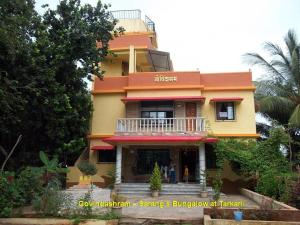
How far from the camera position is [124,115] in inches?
717

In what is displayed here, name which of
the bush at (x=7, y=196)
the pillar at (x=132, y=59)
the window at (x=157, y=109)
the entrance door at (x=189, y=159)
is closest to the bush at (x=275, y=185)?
the entrance door at (x=189, y=159)

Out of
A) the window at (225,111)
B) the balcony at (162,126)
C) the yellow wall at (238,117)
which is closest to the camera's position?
the balcony at (162,126)

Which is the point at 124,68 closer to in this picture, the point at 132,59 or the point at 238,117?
the point at 132,59

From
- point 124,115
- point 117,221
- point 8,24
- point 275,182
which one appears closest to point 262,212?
point 117,221

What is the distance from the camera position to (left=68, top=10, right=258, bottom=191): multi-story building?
16781 mm

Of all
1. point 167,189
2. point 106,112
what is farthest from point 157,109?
point 167,189

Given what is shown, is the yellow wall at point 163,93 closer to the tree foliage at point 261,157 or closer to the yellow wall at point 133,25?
the tree foliage at point 261,157

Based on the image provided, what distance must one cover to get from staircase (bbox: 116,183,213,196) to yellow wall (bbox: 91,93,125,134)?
12.2 feet

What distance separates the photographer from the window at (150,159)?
17.6m

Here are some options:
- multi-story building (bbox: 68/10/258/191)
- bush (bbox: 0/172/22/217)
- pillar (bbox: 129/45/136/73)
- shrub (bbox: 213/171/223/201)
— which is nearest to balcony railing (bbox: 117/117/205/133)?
multi-story building (bbox: 68/10/258/191)

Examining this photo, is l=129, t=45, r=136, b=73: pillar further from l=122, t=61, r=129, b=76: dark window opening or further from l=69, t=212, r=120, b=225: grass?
l=69, t=212, r=120, b=225: grass

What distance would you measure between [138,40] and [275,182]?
11539mm

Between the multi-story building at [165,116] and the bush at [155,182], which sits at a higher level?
the multi-story building at [165,116]

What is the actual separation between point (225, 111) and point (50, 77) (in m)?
8.82
